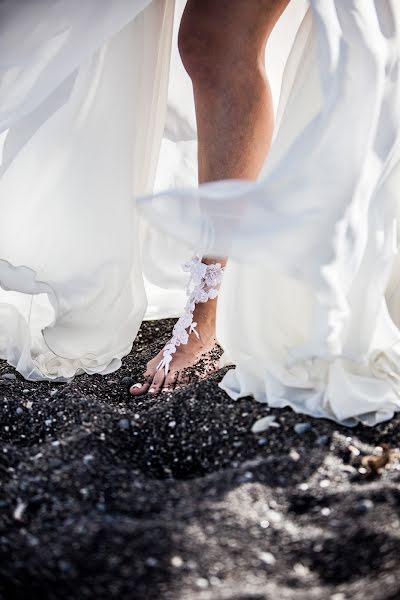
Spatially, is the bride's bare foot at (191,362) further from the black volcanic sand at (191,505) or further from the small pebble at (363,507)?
the small pebble at (363,507)

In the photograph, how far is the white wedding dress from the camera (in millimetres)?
1656

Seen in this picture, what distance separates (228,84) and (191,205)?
1.92 feet

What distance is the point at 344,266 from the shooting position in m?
1.69

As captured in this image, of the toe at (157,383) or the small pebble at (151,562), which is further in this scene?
the toe at (157,383)

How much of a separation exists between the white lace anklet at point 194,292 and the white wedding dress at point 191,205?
0.13m

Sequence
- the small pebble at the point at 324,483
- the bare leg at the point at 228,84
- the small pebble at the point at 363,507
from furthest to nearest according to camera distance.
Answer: the bare leg at the point at 228,84 → the small pebble at the point at 324,483 → the small pebble at the point at 363,507

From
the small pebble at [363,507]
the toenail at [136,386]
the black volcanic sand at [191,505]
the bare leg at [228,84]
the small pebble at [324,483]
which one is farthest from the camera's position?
the toenail at [136,386]

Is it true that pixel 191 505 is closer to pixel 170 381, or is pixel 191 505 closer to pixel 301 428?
pixel 301 428

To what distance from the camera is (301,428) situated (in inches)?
65.4

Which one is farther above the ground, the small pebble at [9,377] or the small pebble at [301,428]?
the small pebble at [301,428]

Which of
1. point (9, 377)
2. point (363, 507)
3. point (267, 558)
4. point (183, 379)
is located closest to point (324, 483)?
point (363, 507)

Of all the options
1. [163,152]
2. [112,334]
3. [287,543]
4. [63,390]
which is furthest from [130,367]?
[287,543]

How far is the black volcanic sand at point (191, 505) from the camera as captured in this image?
4.01 ft

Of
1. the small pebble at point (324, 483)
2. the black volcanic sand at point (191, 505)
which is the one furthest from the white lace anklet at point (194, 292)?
the small pebble at point (324, 483)
